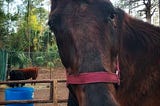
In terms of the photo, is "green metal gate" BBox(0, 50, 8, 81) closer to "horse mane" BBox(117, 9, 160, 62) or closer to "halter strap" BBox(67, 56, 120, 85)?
"horse mane" BBox(117, 9, 160, 62)

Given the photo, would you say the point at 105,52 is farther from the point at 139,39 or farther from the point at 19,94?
the point at 19,94

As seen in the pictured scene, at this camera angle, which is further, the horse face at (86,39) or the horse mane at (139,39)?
the horse mane at (139,39)

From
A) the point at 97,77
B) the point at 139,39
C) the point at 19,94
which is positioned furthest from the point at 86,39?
the point at 19,94

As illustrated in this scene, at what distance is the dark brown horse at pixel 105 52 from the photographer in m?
1.65

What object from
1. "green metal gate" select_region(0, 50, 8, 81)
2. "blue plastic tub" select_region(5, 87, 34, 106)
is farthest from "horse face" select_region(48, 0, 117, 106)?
"green metal gate" select_region(0, 50, 8, 81)

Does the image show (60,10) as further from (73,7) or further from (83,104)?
(83,104)

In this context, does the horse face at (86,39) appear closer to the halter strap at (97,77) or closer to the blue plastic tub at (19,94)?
the halter strap at (97,77)

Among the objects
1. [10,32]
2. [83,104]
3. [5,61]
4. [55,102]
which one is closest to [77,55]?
[83,104]

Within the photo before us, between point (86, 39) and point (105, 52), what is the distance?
130 mm

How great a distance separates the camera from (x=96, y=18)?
1786 mm

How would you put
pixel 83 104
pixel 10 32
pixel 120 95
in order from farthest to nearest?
pixel 10 32, pixel 120 95, pixel 83 104

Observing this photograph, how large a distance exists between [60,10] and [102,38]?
337mm

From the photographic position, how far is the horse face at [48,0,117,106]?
1.66 m

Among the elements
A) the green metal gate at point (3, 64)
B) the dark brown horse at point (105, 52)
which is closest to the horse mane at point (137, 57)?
the dark brown horse at point (105, 52)
